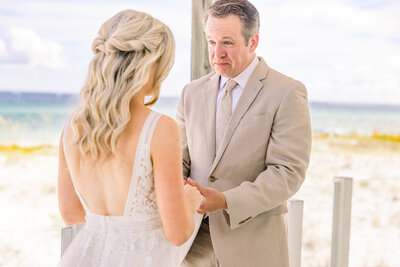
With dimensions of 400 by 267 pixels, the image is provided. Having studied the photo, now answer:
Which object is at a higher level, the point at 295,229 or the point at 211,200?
the point at 211,200

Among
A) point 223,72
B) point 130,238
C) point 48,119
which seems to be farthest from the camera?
point 48,119

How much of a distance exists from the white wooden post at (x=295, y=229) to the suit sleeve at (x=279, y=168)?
0.99 metres

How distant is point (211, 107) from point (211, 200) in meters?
0.43

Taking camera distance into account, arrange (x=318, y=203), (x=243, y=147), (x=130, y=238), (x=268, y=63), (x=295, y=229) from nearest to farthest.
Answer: (x=130, y=238)
(x=243, y=147)
(x=295, y=229)
(x=318, y=203)
(x=268, y=63)

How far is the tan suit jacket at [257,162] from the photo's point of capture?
198 cm

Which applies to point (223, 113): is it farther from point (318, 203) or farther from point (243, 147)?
point (318, 203)

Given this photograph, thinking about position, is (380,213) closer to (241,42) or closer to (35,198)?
(241,42)

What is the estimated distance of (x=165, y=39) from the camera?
5.05ft

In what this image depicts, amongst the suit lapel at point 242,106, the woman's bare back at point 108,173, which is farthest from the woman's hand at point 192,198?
the suit lapel at point 242,106

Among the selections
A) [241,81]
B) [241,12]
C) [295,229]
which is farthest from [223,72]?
[295,229]

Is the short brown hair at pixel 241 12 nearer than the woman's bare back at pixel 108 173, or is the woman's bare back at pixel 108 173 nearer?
the woman's bare back at pixel 108 173

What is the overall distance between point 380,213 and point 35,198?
1361 centimetres

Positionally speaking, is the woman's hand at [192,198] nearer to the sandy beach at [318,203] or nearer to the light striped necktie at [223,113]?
the light striped necktie at [223,113]

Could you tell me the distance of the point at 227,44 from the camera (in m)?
2.10
